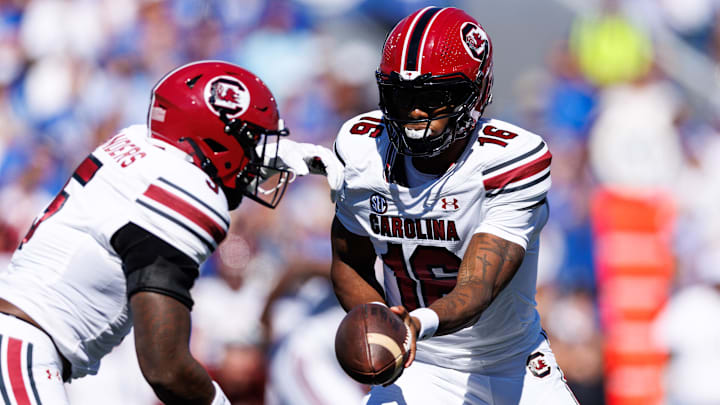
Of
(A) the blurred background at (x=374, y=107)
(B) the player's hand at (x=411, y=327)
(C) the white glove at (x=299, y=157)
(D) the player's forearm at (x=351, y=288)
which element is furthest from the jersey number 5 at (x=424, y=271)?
(A) the blurred background at (x=374, y=107)

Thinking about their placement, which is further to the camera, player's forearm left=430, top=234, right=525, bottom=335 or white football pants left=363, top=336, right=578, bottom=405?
white football pants left=363, top=336, right=578, bottom=405

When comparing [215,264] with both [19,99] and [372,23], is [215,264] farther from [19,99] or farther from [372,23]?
[19,99]

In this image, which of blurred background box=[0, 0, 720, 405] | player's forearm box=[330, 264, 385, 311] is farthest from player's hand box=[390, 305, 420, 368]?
blurred background box=[0, 0, 720, 405]

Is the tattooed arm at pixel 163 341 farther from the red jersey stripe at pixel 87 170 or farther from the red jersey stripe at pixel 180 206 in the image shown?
the red jersey stripe at pixel 87 170

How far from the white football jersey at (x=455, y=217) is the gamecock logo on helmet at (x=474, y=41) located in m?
0.27

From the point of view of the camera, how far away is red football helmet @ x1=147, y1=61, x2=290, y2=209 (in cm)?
366

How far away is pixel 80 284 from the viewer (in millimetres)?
3371

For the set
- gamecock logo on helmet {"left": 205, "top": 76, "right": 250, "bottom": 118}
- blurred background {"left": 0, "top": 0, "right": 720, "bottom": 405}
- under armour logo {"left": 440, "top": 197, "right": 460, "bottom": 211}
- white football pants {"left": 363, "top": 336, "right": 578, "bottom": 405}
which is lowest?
blurred background {"left": 0, "top": 0, "right": 720, "bottom": 405}

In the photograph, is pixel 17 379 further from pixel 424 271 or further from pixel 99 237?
pixel 424 271

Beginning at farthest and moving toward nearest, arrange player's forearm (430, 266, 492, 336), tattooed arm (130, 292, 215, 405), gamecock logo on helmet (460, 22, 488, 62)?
gamecock logo on helmet (460, 22, 488, 62), tattooed arm (130, 292, 215, 405), player's forearm (430, 266, 492, 336)

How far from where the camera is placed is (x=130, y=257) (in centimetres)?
328

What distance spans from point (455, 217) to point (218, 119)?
93 cm

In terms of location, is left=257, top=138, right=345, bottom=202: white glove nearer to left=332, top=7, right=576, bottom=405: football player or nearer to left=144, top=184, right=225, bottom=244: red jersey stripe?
left=332, top=7, right=576, bottom=405: football player

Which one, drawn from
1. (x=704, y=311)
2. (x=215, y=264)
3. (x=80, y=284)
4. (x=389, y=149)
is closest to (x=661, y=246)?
(x=704, y=311)
